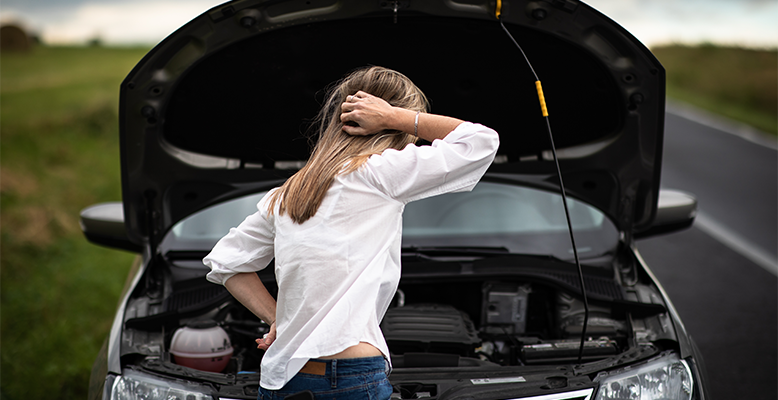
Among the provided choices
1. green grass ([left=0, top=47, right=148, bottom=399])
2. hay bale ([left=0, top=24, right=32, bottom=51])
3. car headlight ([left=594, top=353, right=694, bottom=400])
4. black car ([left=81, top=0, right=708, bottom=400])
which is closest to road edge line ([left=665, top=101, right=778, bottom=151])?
black car ([left=81, top=0, right=708, bottom=400])

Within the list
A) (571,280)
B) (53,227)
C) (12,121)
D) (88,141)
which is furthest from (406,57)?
(12,121)

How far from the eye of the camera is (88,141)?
47.4 ft

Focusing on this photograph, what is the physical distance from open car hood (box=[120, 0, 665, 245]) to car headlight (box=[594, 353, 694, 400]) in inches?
34.5

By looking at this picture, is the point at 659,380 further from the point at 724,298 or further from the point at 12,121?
the point at 12,121

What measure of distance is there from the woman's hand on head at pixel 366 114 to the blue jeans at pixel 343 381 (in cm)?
67

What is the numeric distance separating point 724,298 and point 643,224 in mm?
3540

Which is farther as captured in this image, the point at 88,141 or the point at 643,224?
the point at 88,141

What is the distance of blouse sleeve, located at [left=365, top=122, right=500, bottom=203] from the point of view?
1.72m

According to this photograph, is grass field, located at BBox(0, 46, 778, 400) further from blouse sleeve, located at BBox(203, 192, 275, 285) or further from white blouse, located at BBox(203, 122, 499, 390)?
white blouse, located at BBox(203, 122, 499, 390)

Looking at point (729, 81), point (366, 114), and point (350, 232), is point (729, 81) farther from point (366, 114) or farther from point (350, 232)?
point (350, 232)

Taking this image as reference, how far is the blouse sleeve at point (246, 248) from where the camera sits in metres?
1.94

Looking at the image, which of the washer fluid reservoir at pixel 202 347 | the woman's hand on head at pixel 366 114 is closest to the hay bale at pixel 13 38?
the washer fluid reservoir at pixel 202 347

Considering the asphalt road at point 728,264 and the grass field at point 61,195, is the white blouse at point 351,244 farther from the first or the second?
the grass field at point 61,195

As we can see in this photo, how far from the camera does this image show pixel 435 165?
173cm
